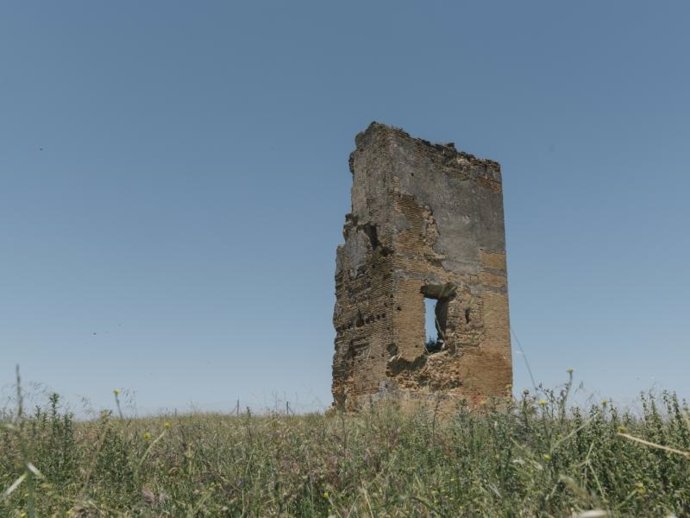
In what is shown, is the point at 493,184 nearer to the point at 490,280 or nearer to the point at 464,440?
the point at 490,280

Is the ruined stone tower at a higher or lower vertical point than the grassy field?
higher

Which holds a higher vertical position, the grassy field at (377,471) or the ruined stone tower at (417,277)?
the ruined stone tower at (417,277)

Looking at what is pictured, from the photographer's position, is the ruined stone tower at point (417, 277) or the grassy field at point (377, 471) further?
A: the ruined stone tower at point (417, 277)

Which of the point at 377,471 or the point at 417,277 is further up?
the point at 417,277

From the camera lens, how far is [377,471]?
371cm

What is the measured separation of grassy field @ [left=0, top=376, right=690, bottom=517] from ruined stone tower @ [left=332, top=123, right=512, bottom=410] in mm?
6048

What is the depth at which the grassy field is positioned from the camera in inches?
103

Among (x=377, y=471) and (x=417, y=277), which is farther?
(x=417, y=277)

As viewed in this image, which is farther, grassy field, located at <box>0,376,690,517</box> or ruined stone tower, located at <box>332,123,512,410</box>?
ruined stone tower, located at <box>332,123,512,410</box>

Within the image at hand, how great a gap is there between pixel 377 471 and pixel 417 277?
24.3ft

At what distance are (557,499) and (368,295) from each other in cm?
875

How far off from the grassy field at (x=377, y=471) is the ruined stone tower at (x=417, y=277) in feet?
19.8

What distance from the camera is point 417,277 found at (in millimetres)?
10969

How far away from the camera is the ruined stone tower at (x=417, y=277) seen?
10.7 m
